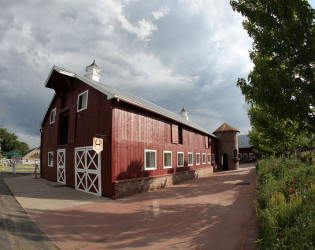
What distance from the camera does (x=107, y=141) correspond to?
1038 centimetres

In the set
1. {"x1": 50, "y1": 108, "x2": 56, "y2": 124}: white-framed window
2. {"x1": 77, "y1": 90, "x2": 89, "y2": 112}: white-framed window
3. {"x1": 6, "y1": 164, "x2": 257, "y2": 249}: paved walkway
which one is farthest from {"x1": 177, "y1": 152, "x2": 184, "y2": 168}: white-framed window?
{"x1": 50, "y1": 108, "x2": 56, "y2": 124}: white-framed window

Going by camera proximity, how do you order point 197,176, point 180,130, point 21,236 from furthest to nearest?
1. point 197,176
2. point 180,130
3. point 21,236

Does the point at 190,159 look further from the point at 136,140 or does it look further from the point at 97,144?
the point at 97,144

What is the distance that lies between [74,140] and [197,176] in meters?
13.0

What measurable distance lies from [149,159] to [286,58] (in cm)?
899

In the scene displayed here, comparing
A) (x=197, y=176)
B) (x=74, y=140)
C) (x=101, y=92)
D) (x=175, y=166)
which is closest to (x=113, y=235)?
(x=101, y=92)

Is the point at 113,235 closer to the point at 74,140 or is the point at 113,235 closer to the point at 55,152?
the point at 74,140

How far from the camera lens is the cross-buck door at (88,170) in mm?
10922

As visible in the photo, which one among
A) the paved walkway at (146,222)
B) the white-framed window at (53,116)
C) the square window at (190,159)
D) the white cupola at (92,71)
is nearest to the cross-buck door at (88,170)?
the paved walkway at (146,222)

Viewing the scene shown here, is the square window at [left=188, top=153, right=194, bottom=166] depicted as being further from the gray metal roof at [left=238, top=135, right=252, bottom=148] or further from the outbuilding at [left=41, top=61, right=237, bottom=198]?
the gray metal roof at [left=238, top=135, right=252, bottom=148]

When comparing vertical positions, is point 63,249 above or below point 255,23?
below

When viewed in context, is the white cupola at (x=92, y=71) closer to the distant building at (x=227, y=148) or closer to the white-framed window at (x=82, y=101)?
the white-framed window at (x=82, y=101)

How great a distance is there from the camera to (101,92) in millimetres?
11453

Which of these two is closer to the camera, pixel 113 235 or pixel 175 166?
pixel 113 235
